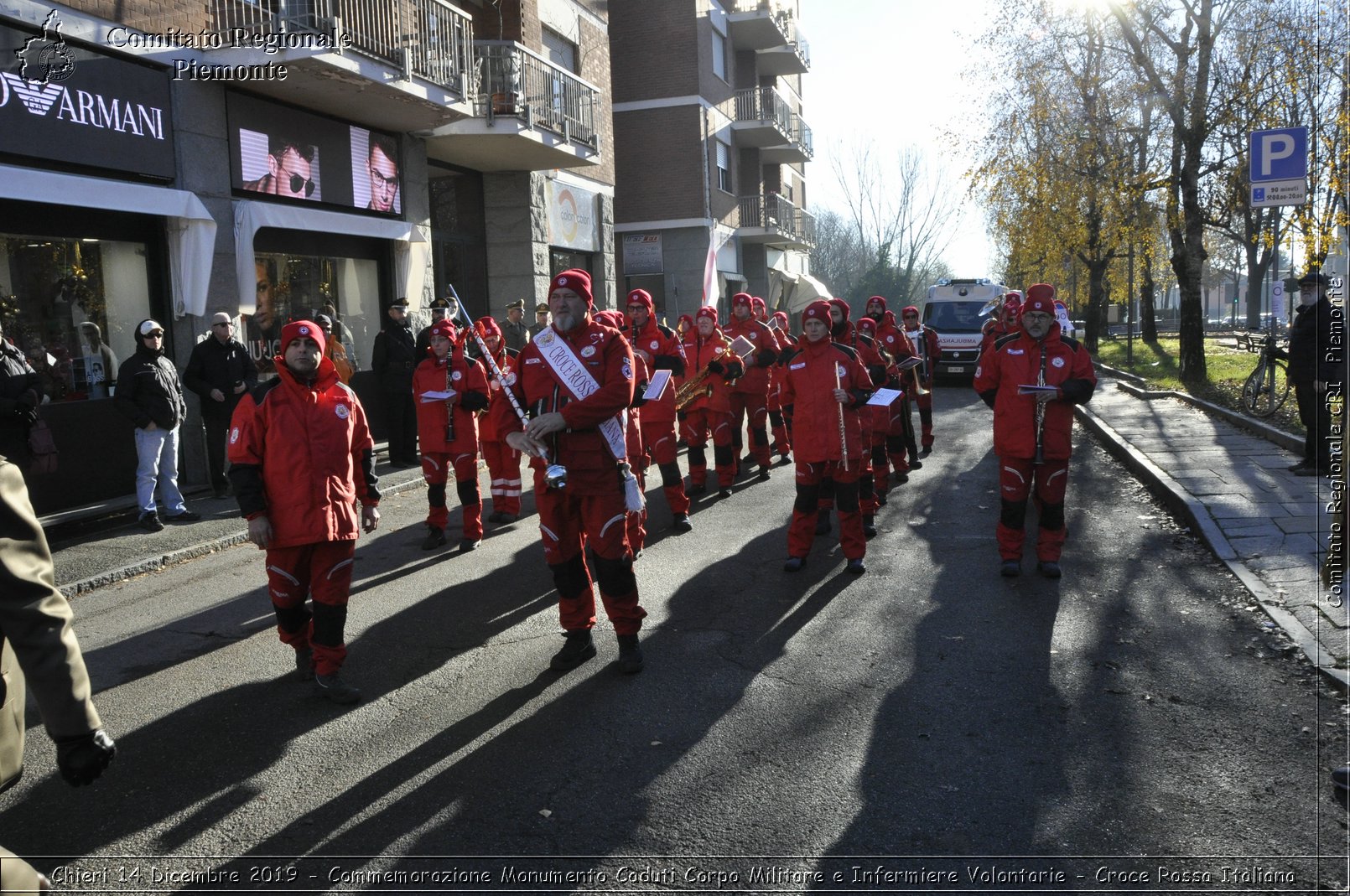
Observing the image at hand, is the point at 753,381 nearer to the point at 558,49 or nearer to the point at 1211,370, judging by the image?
the point at 558,49

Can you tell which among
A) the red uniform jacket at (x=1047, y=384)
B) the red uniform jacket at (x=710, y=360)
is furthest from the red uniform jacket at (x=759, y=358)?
the red uniform jacket at (x=1047, y=384)

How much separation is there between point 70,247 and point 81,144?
3.36ft

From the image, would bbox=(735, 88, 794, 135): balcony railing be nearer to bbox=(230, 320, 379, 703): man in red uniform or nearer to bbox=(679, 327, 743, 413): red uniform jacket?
bbox=(679, 327, 743, 413): red uniform jacket

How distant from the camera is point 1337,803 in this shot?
376cm

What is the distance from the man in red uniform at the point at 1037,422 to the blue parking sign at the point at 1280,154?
351cm

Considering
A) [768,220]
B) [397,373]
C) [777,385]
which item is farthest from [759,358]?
[768,220]

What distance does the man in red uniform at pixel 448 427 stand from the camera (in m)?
8.73

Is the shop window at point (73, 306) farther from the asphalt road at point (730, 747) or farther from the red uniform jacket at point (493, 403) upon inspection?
the red uniform jacket at point (493, 403)

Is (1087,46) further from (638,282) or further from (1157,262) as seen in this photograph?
(1157,262)

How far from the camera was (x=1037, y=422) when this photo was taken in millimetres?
7184

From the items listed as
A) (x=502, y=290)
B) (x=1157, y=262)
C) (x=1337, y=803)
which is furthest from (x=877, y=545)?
(x=1157, y=262)

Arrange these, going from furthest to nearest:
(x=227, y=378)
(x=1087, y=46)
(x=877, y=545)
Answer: (x=1087, y=46) → (x=227, y=378) → (x=877, y=545)

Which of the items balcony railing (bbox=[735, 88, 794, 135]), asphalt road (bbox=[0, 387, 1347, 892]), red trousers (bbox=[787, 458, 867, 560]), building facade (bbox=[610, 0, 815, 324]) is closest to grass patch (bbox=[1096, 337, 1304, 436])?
red trousers (bbox=[787, 458, 867, 560])

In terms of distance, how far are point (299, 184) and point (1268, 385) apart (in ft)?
44.5
